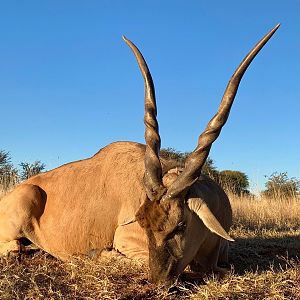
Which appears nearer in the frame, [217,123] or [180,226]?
[180,226]

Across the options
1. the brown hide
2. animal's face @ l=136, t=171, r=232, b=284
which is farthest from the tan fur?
animal's face @ l=136, t=171, r=232, b=284

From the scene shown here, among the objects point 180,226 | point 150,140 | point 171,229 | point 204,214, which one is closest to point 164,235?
point 171,229

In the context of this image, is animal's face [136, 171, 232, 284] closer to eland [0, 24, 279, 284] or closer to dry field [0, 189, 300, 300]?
eland [0, 24, 279, 284]

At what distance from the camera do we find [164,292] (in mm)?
4133

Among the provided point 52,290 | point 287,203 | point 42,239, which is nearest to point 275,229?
point 287,203

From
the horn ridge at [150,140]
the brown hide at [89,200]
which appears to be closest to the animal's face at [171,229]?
the horn ridge at [150,140]

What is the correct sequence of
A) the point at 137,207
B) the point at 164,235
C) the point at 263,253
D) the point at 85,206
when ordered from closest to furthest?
1. the point at 164,235
2. the point at 137,207
3. the point at 85,206
4. the point at 263,253

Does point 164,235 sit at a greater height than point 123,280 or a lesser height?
greater

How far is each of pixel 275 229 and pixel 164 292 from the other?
606cm

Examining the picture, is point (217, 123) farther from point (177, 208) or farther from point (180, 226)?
point (180, 226)

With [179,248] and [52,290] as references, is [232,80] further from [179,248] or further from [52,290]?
[52,290]

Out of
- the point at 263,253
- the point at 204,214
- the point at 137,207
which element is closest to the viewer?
the point at 204,214

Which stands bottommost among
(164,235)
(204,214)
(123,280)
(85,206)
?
(123,280)

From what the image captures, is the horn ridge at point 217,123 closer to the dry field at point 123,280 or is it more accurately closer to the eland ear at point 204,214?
the eland ear at point 204,214
